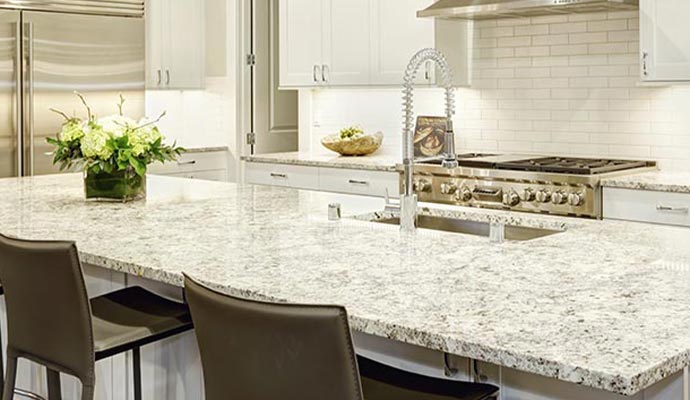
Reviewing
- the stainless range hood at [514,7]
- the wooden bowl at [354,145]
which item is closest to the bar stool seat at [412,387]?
the stainless range hood at [514,7]

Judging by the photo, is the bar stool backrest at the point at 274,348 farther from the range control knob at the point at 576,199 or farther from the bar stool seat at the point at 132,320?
the range control knob at the point at 576,199

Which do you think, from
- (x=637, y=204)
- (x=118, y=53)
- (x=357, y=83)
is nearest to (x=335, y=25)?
(x=357, y=83)

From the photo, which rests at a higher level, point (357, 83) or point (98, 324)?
point (357, 83)

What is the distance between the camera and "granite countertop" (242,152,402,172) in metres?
5.04

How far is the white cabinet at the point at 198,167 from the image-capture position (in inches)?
237

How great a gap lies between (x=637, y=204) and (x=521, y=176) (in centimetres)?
60

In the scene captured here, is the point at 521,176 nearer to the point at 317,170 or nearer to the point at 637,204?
the point at 637,204

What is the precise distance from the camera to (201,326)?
1616 millimetres

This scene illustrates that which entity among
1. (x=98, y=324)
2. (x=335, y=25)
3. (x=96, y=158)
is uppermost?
(x=335, y=25)

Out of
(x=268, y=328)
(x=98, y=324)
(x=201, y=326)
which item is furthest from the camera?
(x=98, y=324)

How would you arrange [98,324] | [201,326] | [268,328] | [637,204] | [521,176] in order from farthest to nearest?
[521,176]
[637,204]
[98,324]
[201,326]
[268,328]

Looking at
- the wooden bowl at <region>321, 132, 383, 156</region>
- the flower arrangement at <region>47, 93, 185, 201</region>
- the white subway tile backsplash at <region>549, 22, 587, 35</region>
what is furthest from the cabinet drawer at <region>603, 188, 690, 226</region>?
the flower arrangement at <region>47, 93, 185, 201</region>

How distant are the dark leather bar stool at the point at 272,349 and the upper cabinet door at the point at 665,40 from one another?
9.37ft

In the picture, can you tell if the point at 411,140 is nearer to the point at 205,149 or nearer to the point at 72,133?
the point at 72,133
